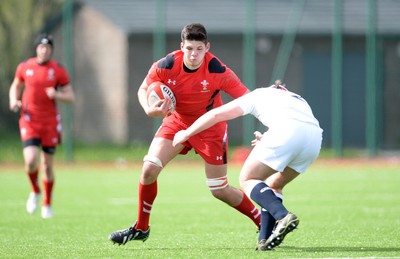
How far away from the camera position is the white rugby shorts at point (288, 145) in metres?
6.82

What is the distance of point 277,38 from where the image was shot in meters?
26.0

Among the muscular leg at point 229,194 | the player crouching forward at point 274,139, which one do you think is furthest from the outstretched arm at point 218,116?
the muscular leg at point 229,194

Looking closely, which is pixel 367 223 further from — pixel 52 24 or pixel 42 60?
pixel 52 24

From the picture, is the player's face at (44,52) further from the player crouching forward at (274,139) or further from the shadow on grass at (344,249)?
the shadow on grass at (344,249)

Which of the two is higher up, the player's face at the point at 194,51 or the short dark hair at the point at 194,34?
the short dark hair at the point at 194,34

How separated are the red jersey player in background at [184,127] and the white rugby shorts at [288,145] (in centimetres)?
103

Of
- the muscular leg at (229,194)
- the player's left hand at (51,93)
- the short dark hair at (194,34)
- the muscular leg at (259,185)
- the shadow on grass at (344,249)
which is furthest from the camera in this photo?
the player's left hand at (51,93)

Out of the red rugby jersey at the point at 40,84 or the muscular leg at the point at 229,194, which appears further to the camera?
the red rugby jersey at the point at 40,84

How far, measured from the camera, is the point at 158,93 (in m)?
7.68

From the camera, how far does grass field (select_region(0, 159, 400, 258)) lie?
7.49 m

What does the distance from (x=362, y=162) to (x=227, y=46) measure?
6.38 m

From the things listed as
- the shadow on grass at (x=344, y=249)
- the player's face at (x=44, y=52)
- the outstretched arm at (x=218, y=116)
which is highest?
the player's face at (x=44, y=52)

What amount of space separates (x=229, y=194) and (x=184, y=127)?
77 centimetres

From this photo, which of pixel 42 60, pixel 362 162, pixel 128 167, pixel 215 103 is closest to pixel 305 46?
pixel 362 162
